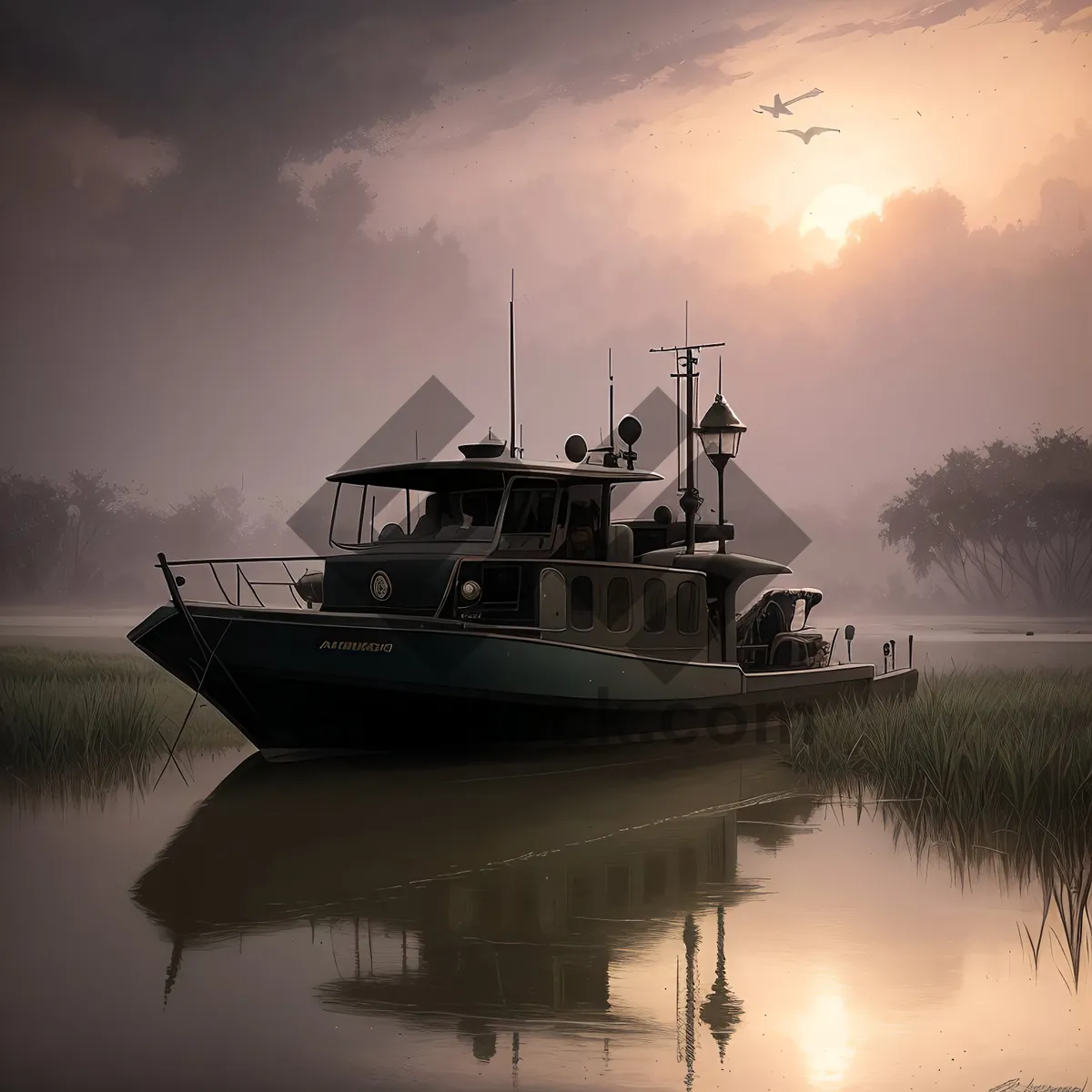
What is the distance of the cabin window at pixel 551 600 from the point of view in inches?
452

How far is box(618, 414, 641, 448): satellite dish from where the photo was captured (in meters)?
14.4

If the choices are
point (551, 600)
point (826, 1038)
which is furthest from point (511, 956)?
point (551, 600)

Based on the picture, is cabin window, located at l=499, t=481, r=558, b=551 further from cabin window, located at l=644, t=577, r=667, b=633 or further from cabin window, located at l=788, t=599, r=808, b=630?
cabin window, located at l=788, t=599, r=808, b=630

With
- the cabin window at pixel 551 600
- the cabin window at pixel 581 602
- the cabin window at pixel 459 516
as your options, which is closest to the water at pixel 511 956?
the cabin window at pixel 551 600

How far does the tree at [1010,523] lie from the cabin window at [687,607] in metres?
37.6

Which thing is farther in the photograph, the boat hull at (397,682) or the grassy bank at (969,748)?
the boat hull at (397,682)

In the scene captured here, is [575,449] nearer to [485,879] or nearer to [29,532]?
[485,879]

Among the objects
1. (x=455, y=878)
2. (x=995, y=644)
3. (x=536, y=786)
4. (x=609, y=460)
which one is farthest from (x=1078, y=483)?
(x=455, y=878)

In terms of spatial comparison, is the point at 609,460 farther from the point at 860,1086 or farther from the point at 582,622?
the point at 860,1086

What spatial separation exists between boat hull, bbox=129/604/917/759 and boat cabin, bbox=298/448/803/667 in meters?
0.33

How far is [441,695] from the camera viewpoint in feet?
35.9

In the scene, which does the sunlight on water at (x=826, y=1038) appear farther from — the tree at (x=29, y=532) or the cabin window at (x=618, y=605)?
the tree at (x=29, y=532)

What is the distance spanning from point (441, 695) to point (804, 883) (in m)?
4.45

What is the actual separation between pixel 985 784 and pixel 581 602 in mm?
4258
